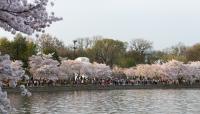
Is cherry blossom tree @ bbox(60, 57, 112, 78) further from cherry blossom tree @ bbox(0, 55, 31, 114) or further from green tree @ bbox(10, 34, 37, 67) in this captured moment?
cherry blossom tree @ bbox(0, 55, 31, 114)

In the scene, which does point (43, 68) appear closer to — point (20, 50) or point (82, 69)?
point (20, 50)

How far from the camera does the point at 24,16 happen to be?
6312 millimetres

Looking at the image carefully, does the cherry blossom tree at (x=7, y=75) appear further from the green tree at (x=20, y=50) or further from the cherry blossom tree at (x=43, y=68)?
the green tree at (x=20, y=50)

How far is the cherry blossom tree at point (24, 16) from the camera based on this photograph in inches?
242

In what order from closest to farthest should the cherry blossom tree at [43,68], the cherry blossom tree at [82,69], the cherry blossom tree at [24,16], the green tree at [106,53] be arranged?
1. the cherry blossom tree at [24,16]
2. the cherry blossom tree at [43,68]
3. the cherry blossom tree at [82,69]
4. the green tree at [106,53]

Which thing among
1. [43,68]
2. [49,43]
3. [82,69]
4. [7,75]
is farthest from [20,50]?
[7,75]

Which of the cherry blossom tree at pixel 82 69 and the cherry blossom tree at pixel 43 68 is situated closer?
the cherry blossom tree at pixel 43 68

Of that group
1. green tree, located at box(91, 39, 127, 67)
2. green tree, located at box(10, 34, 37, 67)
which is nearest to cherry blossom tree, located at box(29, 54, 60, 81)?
green tree, located at box(10, 34, 37, 67)

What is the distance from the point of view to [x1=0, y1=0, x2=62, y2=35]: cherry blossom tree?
615cm

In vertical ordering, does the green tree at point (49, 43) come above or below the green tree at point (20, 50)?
above

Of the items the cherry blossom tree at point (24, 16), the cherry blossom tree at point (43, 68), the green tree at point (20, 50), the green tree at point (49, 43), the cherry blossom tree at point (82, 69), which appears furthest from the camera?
the green tree at point (49, 43)

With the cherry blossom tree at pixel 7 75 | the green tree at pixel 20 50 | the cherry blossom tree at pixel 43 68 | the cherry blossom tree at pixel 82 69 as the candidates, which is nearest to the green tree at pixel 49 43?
the cherry blossom tree at pixel 82 69

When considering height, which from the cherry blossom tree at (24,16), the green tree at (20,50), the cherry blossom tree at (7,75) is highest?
the green tree at (20,50)

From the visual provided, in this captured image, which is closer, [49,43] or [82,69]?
[82,69]
